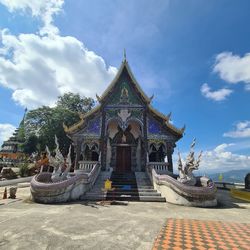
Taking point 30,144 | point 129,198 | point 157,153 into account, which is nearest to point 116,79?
point 157,153

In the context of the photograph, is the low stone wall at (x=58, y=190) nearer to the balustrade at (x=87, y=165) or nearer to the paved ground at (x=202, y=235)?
the balustrade at (x=87, y=165)

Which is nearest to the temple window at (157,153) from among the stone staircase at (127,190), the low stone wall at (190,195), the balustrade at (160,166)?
the balustrade at (160,166)

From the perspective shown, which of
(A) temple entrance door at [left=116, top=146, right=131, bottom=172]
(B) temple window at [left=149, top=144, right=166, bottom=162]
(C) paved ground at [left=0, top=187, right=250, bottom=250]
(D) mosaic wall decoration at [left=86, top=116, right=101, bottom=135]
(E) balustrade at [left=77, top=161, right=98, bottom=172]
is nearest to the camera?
(C) paved ground at [left=0, top=187, right=250, bottom=250]

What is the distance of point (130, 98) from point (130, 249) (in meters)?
15.2

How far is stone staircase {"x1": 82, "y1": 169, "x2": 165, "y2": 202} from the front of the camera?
38.3 ft

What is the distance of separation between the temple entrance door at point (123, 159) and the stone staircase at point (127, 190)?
1.99 m

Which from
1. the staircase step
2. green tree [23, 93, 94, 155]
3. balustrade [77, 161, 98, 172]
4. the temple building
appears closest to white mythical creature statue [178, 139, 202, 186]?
the staircase step

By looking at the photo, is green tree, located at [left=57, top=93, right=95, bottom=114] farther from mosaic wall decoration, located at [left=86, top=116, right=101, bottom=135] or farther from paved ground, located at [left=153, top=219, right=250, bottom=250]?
paved ground, located at [left=153, top=219, right=250, bottom=250]

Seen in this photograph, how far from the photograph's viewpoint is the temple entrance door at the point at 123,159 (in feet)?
60.0

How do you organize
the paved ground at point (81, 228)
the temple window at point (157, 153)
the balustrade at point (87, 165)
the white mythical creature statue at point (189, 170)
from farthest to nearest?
the temple window at point (157, 153) → the balustrade at point (87, 165) → the white mythical creature statue at point (189, 170) → the paved ground at point (81, 228)

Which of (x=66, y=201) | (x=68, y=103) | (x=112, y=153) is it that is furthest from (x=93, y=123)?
(x=68, y=103)

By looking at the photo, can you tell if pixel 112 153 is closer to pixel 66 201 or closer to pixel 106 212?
pixel 66 201

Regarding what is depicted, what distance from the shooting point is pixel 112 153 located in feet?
61.1

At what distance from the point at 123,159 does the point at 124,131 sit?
8.51 ft
